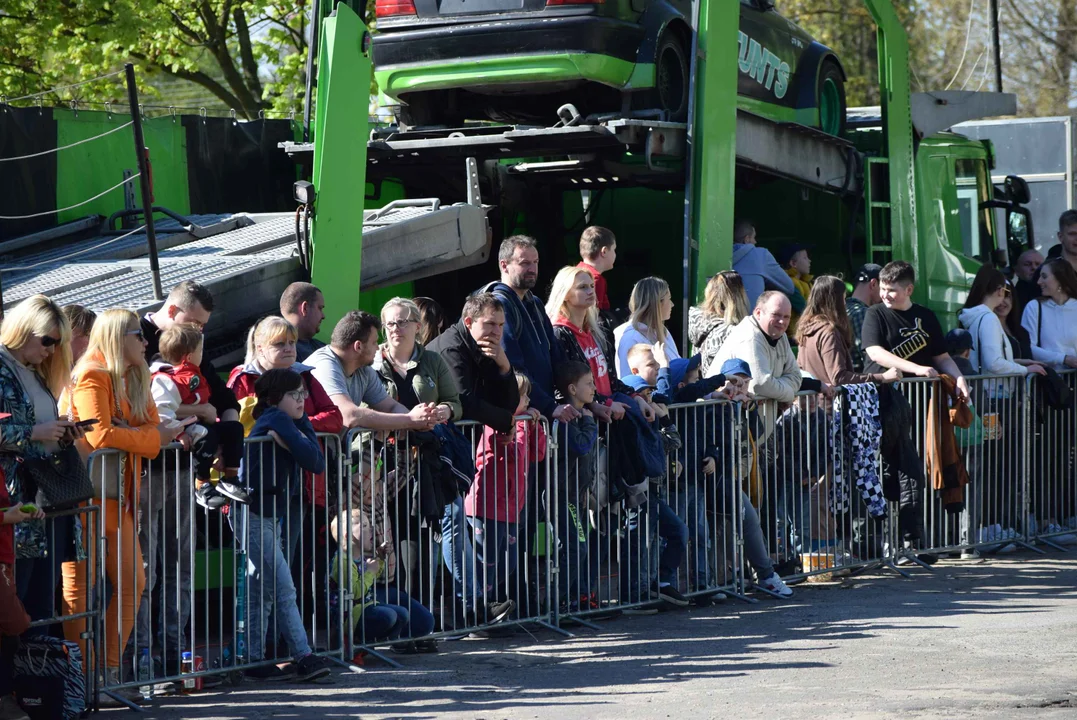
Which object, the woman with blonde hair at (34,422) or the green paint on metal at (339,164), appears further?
the green paint on metal at (339,164)

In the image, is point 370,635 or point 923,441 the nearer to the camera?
point 370,635

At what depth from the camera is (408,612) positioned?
7.70m

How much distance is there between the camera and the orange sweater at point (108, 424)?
6.49m

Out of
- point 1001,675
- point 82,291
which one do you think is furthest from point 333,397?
point 1001,675

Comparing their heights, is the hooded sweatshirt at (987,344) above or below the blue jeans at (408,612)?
above

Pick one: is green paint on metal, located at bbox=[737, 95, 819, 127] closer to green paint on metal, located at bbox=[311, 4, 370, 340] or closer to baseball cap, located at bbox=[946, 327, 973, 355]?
baseball cap, located at bbox=[946, 327, 973, 355]

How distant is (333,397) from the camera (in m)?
7.54

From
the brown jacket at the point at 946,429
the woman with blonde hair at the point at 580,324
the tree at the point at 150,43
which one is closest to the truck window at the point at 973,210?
the brown jacket at the point at 946,429

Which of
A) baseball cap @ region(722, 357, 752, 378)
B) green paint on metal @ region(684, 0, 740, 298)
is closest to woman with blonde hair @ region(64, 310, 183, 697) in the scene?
baseball cap @ region(722, 357, 752, 378)

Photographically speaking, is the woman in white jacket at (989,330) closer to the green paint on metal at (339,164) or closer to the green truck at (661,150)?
the green truck at (661,150)

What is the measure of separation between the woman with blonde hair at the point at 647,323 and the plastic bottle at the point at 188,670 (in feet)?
11.1

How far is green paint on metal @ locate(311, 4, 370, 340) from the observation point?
29.0 feet

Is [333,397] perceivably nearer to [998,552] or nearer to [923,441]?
[923,441]

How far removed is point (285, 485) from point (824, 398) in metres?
3.98
